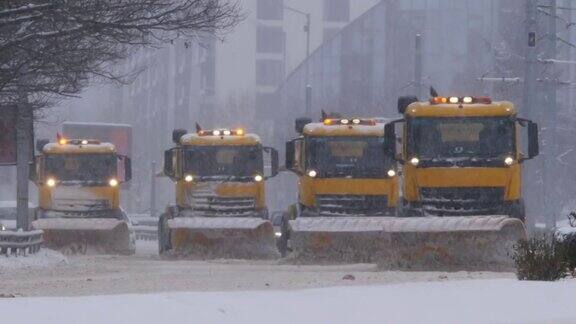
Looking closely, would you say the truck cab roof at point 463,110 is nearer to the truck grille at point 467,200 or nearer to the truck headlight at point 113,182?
the truck grille at point 467,200

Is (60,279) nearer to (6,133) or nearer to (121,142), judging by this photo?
(6,133)

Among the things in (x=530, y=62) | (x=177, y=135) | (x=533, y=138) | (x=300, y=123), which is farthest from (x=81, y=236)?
(x=533, y=138)

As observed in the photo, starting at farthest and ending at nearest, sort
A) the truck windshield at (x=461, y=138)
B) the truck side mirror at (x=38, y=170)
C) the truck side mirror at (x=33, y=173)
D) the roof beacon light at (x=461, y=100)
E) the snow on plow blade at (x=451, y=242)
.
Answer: the truck side mirror at (x=33, y=173) < the truck side mirror at (x=38, y=170) < the roof beacon light at (x=461, y=100) < the truck windshield at (x=461, y=138) < the snow on plow blade at (x=451, y=242)

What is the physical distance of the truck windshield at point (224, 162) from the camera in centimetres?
3020

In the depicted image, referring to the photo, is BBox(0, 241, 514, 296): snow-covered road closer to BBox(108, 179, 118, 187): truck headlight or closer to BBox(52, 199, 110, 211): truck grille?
BBox(52, 199, 110, 211): truck grille

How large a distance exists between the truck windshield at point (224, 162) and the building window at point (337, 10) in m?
88.7

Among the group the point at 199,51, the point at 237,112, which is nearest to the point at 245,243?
the point at 237,112

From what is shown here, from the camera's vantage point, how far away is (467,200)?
943 inches

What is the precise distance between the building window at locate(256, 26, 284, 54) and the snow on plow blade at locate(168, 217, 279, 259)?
279 feet

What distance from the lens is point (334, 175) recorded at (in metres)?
27.5

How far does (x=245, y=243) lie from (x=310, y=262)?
2958mm

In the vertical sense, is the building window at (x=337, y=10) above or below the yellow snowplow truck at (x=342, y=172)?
above

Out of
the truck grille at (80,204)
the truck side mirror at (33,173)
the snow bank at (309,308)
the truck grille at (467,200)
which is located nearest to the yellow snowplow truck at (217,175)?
the truck grille at (80,204)

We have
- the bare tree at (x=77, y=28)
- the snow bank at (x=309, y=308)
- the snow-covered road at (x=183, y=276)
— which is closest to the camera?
the snow bank at (x=309, y=308)
